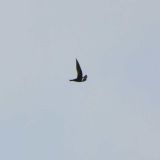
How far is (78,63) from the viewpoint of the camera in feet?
206

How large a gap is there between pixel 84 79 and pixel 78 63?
11.0 feet

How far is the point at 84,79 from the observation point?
64875mm
